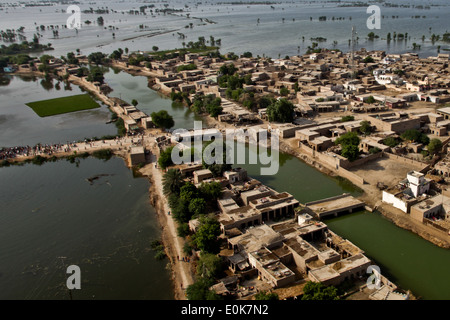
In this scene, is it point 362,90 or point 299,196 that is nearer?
point 299,196

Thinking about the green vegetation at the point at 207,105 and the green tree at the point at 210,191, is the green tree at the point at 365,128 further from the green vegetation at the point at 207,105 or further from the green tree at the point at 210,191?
the green tree at the point at 210,191

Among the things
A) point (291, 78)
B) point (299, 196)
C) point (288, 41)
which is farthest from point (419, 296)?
point (288, 41)

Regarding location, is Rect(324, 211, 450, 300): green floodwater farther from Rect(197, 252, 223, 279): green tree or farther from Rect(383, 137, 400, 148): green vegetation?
Rect(383, 137, 400, 148): green vegetation

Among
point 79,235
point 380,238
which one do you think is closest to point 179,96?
point 79,235

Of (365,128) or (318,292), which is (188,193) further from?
(365,128)

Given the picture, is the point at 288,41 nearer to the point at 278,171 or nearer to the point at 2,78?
the point at 2,78


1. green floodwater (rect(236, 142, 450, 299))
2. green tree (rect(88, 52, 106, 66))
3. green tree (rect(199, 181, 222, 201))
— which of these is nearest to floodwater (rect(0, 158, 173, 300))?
green tree (rect(199, 181, 222, 201))
